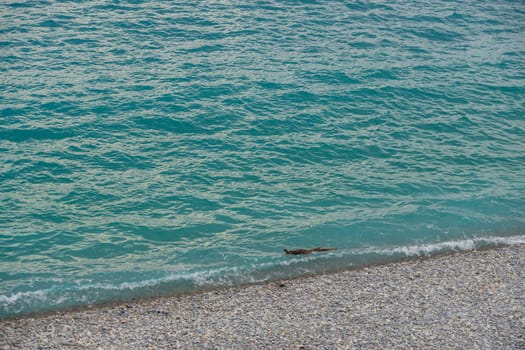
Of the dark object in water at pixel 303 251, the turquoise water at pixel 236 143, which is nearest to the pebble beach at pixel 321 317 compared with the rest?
the turquoise water at pixel 236 143

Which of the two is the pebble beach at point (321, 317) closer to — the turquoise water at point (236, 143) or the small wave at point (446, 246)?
the turquoise water at point (236, 143)

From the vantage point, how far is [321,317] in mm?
12742

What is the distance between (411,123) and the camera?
76.9ft

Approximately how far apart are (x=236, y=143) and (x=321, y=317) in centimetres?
987

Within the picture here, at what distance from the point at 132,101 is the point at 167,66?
3633mm

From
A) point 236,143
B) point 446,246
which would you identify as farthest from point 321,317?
point 236,143

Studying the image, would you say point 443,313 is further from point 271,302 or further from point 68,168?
point 68,168

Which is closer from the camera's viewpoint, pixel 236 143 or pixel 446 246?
pixel 446 246

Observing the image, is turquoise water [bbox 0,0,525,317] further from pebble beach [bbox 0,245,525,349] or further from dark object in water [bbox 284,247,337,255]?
pebble beach [bbox 0,245,525,349]

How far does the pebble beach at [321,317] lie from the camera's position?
1197 cm

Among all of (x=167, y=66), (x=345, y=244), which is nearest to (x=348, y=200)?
(x=345, y=244)

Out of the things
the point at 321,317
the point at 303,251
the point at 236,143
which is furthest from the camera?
the point at 236,143

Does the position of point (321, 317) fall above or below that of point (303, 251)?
above

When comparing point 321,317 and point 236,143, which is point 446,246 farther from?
point 236,143
